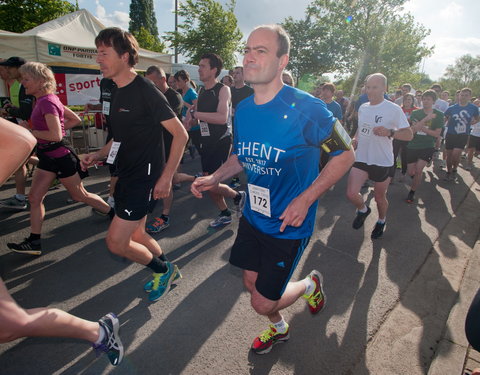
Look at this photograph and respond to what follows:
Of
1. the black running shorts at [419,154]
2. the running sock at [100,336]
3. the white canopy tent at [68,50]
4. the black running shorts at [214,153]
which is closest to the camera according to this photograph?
the running sock at [100,336]

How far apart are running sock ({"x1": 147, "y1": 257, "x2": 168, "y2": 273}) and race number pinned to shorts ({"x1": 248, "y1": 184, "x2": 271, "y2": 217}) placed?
4.13ft

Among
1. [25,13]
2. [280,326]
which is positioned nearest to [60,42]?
[280,326]

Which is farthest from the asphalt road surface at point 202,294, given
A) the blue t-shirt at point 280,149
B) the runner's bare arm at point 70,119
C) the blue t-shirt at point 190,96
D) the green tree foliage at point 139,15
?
the green tree foliage at point 139,15

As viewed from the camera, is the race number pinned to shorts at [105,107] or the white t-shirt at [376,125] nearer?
the white t-shirt at [376,125]

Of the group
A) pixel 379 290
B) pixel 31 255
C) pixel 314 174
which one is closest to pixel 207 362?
pixel 314 174

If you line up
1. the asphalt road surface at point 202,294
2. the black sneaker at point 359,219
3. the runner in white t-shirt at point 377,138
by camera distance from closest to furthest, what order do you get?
the asphalt road surface at point 202,294 → the runner in white t-shirt at point 377,138 → the black sneaker at point 359,219

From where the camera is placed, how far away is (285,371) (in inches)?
85.7

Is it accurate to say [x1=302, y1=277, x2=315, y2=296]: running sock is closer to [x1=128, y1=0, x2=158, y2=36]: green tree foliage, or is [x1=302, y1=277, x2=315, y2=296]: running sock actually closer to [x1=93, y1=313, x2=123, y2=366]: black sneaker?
[x1=93, y1=313, x2=123, y2=366]: black sneaker

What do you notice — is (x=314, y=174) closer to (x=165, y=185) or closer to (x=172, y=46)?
(x=165, y=185)

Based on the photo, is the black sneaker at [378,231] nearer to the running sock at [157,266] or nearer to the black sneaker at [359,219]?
the black sneaker at [359,219]

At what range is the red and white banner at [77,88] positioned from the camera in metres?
9.26

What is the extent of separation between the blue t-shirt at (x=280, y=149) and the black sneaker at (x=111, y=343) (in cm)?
126

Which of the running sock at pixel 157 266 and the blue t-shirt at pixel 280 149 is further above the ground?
the blue t-shirt at pixel 280 149

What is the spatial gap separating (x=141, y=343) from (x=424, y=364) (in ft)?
7.20
